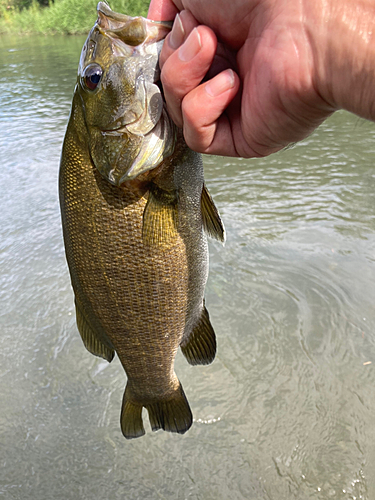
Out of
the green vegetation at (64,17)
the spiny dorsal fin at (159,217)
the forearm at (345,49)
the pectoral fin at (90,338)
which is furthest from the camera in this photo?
the green vegetation at (64,17)

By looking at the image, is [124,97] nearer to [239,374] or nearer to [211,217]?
[211,217]

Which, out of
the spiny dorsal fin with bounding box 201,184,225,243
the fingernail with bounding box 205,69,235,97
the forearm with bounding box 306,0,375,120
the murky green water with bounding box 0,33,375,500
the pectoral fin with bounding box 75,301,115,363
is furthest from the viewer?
the murky green water with bounding box 0,33,375,500

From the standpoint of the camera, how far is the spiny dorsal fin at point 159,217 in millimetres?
1525

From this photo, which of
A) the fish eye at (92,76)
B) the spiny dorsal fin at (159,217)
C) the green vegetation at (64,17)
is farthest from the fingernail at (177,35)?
the green vegetation at (64,17)

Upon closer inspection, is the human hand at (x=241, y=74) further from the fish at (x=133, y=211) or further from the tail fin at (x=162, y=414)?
the tail fin at (x=162, y=414)

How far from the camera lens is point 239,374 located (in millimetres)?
2922

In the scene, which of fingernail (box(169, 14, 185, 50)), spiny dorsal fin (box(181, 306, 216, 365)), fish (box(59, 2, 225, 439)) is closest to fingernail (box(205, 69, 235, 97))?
fingernail (box(169, 14, 185, 50))

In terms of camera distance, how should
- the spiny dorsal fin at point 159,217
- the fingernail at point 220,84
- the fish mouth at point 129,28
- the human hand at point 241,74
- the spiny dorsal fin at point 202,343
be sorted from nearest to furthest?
the human hand at point 241,74 < the fingernail at point 220,84 < the fish mouth at point 129,28 < the spiny dorsal fin at point 159,217 < the spiny dorsal fin at point 202,343

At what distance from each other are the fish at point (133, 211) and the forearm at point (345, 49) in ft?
1.74

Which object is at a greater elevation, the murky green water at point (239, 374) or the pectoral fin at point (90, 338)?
the pectoral fin at point (90, 338)

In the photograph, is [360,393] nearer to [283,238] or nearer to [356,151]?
[283,238]

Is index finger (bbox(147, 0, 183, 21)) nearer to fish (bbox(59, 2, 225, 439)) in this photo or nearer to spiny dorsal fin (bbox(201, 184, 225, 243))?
fish (bbox(59, 2, 225, 439))

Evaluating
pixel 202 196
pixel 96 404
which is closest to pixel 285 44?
pixel 202 196

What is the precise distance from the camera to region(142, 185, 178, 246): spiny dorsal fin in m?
1.53
